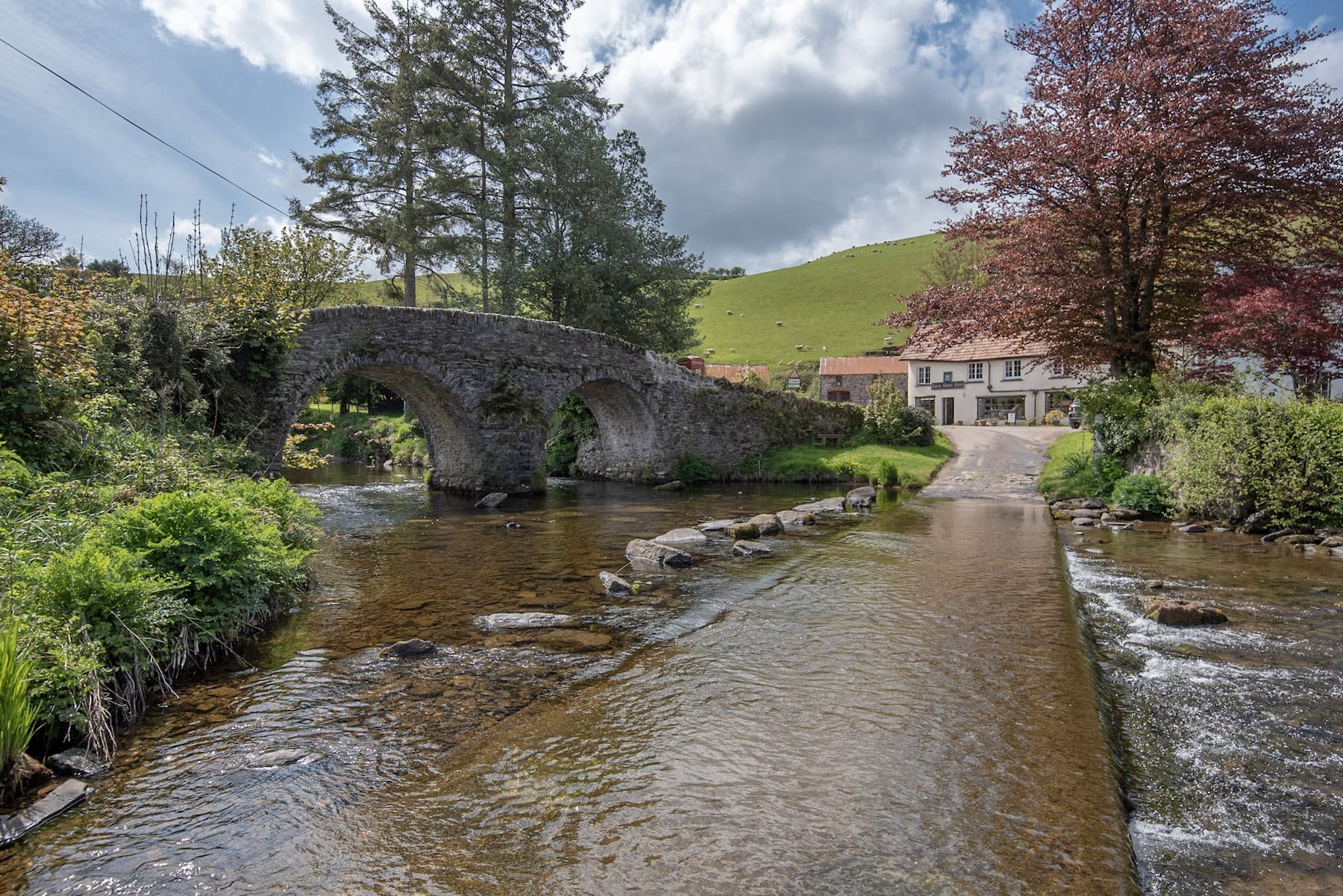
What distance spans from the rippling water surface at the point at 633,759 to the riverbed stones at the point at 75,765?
0.34 feet

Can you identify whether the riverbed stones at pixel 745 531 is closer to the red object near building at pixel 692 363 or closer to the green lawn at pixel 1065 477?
the green lawn at pixel 1065 477

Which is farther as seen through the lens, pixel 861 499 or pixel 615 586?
pixel 861 499

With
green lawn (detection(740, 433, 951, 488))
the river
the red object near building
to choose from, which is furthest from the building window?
the river

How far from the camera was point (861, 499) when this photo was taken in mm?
16922

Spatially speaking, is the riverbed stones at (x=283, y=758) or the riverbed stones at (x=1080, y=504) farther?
the riverbed stones at (x=1080, y=504)

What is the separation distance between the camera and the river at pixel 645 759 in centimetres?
333

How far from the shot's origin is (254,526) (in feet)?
A: 21.7

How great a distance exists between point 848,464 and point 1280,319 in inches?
483

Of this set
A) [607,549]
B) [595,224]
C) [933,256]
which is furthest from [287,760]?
[933,256]

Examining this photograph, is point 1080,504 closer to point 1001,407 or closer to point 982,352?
point 982,352

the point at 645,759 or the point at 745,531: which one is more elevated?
the point at 745,531

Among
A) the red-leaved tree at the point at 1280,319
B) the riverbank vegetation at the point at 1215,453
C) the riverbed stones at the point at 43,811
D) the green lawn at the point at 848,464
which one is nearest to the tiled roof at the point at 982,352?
the green lawn at the point at 848,464

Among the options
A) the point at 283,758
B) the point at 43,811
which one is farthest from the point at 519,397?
the point at 43,811

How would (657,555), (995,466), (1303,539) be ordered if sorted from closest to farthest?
(657,555)
(1303,539)
(995,466)
